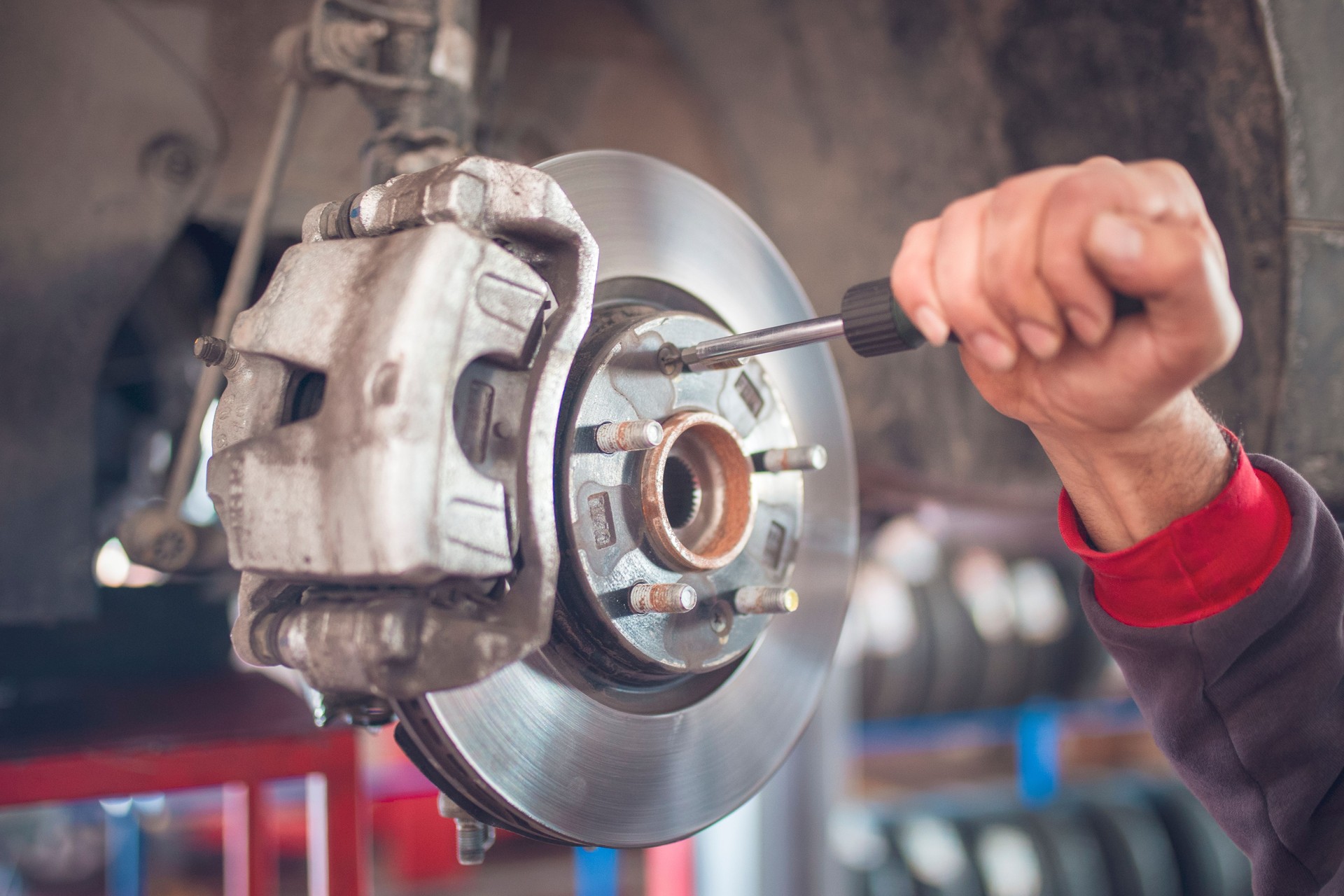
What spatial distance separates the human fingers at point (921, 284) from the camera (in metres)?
0.39

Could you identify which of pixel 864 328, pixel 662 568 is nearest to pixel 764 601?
pixel 662 568

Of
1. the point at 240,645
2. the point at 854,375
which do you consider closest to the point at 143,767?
the point at 240,645

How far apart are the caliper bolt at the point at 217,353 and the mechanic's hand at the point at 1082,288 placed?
0.31 metres

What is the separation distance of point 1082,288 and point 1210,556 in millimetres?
242

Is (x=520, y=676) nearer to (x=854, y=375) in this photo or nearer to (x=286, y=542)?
(x=286, y=542)

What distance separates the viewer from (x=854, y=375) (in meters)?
1.15

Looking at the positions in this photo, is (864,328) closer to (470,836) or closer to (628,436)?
(628,436)

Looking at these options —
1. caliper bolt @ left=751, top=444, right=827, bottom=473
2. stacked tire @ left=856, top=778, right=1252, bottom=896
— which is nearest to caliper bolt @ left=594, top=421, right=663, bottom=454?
caliper bolt @ left=751, top=444, right=827, bottom=473

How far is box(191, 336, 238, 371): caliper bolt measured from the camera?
1.42 feet

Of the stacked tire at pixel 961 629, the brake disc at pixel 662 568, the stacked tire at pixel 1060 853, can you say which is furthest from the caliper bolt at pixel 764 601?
the stacked tire at pixel 1060 853

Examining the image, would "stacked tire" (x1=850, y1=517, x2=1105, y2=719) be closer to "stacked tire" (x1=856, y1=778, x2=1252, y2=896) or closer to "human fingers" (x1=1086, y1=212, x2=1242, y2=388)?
"stacked tire" (x1=856, y1=778, x2=1252, y2=896)

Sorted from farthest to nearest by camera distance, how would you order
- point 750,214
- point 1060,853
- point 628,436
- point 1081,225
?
1. point 1060,853
2. point 750,214
3. point 628,436
4. point 1081,225

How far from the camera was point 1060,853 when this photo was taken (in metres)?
1.83

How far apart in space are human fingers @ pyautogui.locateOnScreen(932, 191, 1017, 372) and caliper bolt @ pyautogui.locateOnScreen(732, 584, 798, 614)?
19 centimetres
